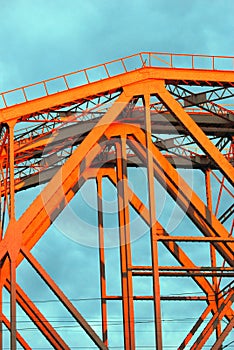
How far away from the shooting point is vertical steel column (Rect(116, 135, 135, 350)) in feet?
175

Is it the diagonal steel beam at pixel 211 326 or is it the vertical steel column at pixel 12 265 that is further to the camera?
the diagonal steel beam at pixel 211 326

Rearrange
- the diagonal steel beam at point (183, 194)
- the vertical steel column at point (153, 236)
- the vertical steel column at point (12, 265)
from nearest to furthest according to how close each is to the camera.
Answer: the vertical steel column at point (153, 236) → the vertical steel column at point (12, 265) → the diagonal steel beam at point (183, 194)

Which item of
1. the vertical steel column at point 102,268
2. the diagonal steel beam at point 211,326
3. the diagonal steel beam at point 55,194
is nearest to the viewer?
the diagonal steel beam at point 55,194

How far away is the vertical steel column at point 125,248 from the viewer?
53.4 metres

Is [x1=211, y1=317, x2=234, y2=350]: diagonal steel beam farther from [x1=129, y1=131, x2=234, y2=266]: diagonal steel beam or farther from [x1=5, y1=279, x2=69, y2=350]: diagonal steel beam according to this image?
[x1=5, y1=279, x2=69, y2=350]: diagonal steel beam

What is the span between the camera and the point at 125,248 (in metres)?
55.1

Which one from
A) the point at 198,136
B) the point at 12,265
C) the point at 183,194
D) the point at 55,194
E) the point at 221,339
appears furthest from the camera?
the point at 183,194

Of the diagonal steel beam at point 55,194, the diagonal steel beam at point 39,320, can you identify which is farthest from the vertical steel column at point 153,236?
the diagonal steel beam at point 39,320

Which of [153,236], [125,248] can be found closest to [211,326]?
[125,248]

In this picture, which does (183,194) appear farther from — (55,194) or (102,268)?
(102,268)

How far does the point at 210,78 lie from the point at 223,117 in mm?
4326

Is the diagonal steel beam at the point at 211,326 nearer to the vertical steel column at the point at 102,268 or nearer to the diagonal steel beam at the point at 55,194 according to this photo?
the vertical steel column at the point at 102,268

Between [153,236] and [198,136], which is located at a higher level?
[198,136]

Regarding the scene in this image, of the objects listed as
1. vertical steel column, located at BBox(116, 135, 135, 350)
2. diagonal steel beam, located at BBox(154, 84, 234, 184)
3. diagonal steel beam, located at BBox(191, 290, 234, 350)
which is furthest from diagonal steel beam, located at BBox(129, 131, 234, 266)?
vertical steel column, located at BBox(116, 135, 135, 350)
